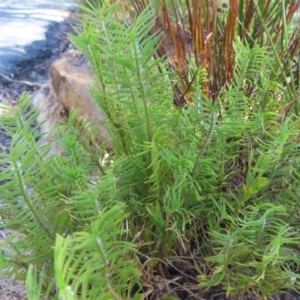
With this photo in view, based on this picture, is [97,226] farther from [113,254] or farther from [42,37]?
[42,37]

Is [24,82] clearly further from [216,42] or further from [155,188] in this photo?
[155,188]

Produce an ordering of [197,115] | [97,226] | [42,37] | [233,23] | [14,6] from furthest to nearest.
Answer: [14,6], [42,37], [233,23], [197,115], [97,226]

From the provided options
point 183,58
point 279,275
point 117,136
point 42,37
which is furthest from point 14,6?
point 279,275

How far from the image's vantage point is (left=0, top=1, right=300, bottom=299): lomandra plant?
20.5 inches

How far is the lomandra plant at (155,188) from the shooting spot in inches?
20.5

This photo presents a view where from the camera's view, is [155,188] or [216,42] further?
[216,42]

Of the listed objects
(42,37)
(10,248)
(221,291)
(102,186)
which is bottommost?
(42,37)

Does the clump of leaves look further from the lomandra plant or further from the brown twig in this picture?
the brown twig

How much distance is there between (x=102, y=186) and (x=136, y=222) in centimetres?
16

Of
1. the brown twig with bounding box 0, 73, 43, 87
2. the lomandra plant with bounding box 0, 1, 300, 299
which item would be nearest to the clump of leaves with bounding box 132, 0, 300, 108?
the lomandra plant with bounding box 0, 1, 300, 299

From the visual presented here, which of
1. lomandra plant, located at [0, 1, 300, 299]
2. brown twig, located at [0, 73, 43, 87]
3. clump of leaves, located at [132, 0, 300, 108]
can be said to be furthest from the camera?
brown twig, located at [0, 73, 43, 87]

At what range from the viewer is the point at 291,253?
2.09 feet

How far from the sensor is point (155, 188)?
59cm

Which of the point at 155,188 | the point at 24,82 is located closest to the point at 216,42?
the point at 155,188
